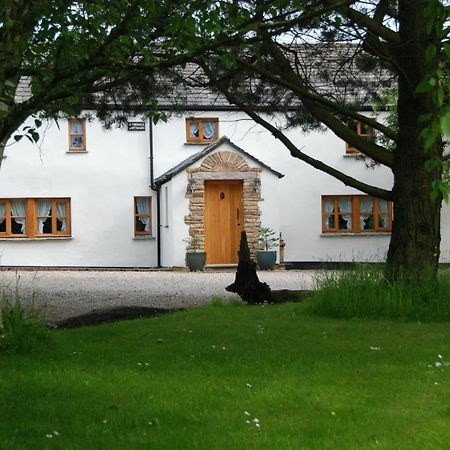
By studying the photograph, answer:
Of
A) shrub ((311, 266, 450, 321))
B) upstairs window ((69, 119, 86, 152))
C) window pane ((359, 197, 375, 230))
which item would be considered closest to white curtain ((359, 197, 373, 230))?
window pane ((359, 197, 375, 230))

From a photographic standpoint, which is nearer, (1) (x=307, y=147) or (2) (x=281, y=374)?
(2) (x=281, y=374)

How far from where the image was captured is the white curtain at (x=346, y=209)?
26.9 metres

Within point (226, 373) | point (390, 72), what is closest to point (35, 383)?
point (226, 373)

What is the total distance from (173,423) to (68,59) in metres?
3.10

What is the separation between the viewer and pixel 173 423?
5.13 m

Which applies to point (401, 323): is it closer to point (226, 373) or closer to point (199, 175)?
point (226, 373)

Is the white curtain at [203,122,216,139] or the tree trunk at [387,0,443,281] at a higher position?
the white curtain at [203,122,216,139]

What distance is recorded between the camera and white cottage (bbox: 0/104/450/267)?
2516 cm

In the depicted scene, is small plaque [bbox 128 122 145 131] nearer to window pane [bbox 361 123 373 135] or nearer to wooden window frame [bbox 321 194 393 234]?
wooden window frame [bbox 321 194 393 234]

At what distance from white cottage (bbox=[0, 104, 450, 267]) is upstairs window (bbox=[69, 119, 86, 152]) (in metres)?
0.04

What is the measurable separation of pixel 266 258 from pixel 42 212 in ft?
23.6

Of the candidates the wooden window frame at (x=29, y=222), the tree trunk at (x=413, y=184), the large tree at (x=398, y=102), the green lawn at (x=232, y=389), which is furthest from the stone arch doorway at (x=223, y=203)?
the green lawn at (x=232, y=389)

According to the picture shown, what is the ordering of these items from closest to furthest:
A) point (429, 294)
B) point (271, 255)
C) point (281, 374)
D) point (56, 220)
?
point (281, 374) → point (429, 294) → point (271, 255) → point (56, 220)

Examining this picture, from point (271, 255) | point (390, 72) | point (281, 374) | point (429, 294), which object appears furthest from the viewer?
point (271, 255)
